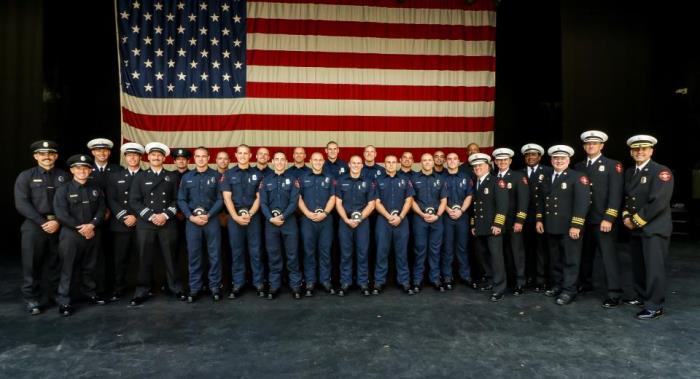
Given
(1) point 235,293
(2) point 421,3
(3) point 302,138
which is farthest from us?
(2) point 421,3

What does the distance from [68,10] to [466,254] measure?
725 centimetres

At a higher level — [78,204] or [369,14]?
[369,14]

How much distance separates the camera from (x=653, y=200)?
3.81 meters

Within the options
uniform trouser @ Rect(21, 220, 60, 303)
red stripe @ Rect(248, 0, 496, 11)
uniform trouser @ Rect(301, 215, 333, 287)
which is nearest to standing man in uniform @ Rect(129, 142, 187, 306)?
uniform trouser @ Rect(21, 220, 60, 303)

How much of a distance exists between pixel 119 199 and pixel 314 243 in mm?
2011

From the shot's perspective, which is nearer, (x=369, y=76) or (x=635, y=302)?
(x=635, y=302)

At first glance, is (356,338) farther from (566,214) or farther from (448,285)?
(566,214)

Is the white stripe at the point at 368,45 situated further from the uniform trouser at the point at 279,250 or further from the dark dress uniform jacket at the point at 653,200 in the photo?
the dark dress uniform jacket at the point at 653,200

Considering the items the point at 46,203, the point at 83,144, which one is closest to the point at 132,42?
the point at 83,144

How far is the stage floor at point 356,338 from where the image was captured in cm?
281

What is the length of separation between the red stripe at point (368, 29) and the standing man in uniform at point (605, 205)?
12.1ft

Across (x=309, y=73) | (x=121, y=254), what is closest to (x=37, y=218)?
(x=121, y=254)

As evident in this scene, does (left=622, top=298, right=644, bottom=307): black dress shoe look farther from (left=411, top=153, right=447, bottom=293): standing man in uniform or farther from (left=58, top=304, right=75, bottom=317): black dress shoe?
(left=58, top=304, right=75, bottom=317): black dress shoe

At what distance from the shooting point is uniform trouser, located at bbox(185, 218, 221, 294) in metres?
4.28
